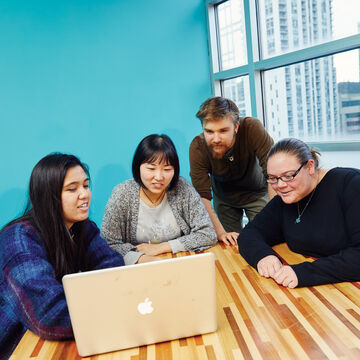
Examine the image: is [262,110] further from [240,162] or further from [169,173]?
[169,173]

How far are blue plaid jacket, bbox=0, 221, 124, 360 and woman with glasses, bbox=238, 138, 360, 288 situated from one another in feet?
2.64

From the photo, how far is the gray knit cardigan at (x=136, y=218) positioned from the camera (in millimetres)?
1852

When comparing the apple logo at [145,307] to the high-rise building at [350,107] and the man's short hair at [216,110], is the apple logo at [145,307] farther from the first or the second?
the high-rise building at [350,107]

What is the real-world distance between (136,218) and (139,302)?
3.11 ft

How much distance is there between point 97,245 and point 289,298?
85 cm

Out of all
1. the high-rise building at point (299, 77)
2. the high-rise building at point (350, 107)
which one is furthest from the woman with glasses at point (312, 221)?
the high-rise building at point (299, 77)

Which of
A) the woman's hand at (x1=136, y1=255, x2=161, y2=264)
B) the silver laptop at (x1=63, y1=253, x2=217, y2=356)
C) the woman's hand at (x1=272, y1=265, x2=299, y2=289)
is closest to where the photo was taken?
the silver laptop at (x1=63, y1=253, x2=217, y2=356)

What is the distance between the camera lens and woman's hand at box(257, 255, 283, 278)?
1.43 metres

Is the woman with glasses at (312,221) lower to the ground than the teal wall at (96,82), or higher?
lower

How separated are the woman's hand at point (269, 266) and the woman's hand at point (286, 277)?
27 millimetres

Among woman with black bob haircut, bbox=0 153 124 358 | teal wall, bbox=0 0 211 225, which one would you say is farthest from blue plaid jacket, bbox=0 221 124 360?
teal wall, bbox=0 0 211 225

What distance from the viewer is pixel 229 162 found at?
240 cm

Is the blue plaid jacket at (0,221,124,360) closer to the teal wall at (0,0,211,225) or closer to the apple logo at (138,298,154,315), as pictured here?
the apple logo at (138,298,154,315)

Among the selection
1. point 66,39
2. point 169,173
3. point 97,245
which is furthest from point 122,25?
point 97,245
